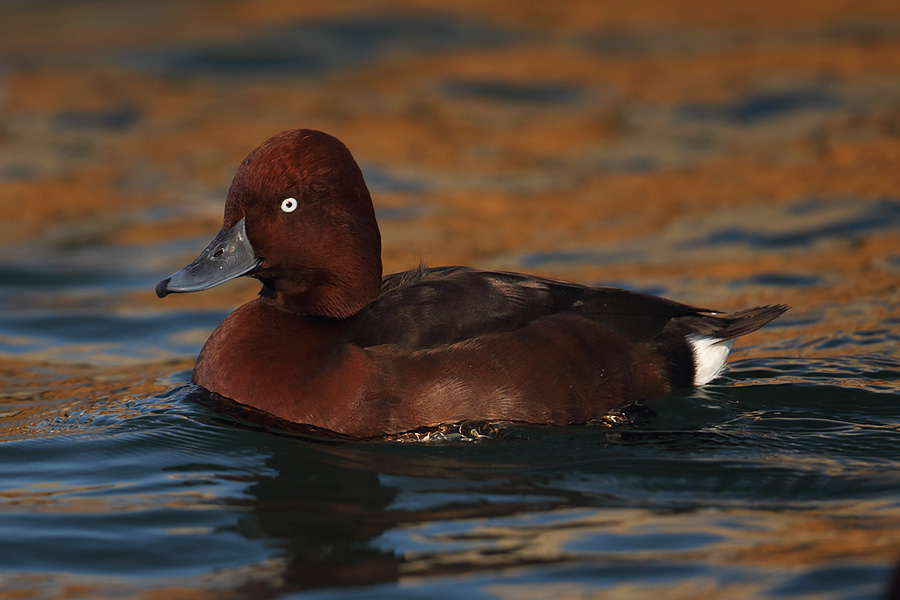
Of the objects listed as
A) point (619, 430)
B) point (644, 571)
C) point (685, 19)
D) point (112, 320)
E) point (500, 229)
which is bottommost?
point (644, 571)

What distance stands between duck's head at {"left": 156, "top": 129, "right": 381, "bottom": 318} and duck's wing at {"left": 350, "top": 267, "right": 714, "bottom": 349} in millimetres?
185

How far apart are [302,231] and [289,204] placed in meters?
0.12

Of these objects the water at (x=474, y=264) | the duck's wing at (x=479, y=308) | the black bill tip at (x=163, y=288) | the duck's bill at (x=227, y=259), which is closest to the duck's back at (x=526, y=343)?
the duck's wing at (x=479, y=308)

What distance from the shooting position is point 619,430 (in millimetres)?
5055

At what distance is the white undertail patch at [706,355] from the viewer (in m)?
5.47

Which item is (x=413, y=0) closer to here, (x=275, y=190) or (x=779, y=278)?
(x=779, y=278)

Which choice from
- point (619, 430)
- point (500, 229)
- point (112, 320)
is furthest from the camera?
point (500, 229)

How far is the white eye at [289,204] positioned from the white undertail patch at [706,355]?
1810 mm

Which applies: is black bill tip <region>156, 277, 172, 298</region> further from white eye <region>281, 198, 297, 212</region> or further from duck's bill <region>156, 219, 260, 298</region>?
white eye <region>281, 198, 297, 212</region>

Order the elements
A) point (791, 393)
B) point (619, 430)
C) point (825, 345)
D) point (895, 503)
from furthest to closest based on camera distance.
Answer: point (825, 345) → point (791, 393) → point (619, 430) → point (895, 503)

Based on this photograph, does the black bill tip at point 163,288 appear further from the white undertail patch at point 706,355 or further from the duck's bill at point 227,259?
the white undertail patch at point 706,355

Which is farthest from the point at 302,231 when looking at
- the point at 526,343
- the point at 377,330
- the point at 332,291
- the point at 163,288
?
the point at 526,343

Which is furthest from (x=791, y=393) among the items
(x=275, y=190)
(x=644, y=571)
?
(x=275, y=190)

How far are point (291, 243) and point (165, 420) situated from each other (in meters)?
0.95
